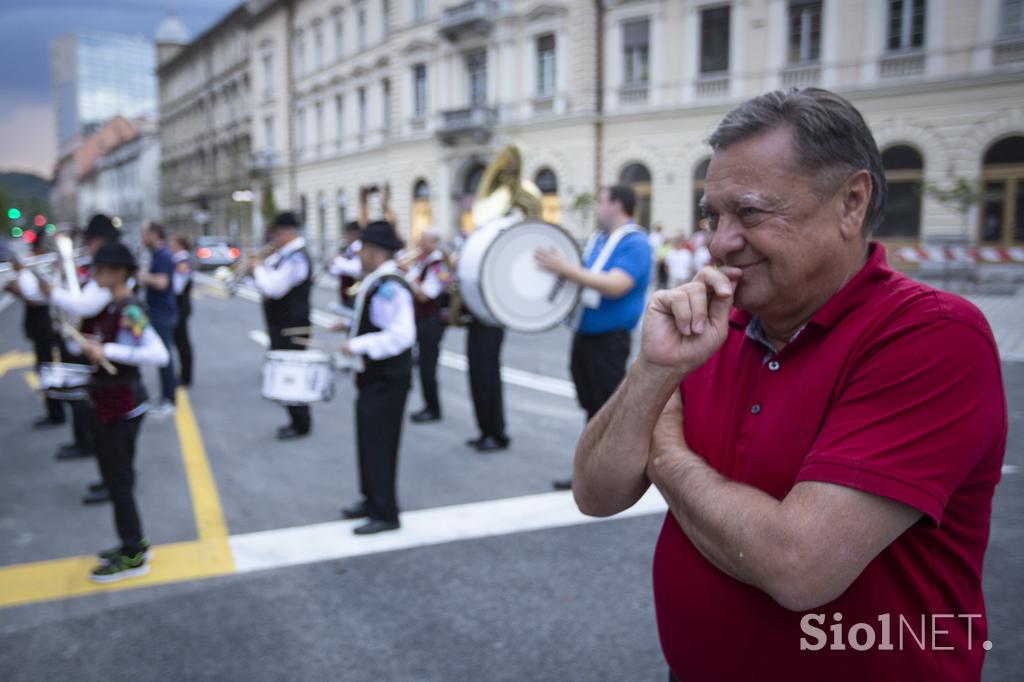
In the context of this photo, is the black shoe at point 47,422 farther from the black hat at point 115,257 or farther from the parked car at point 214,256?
the parked car at point 214,256

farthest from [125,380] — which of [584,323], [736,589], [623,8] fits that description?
[623,8]

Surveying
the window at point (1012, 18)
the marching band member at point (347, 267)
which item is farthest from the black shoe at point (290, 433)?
the window at point (1012, 18)

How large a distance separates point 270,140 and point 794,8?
34.5 m

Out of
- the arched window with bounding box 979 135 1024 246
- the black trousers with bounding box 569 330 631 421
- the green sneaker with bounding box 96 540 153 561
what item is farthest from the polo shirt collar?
the arched window with bounding box 979 135 1024 246

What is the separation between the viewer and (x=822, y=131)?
4.56ft

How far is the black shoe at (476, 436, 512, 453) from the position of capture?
21.2ft

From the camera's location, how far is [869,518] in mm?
1265

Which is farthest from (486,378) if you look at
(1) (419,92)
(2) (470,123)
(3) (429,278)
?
(1) (419,92)

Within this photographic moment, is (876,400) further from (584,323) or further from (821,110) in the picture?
(584,323)

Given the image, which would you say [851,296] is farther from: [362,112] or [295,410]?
[362,112]

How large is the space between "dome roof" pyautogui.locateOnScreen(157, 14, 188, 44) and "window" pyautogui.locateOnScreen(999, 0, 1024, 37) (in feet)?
229

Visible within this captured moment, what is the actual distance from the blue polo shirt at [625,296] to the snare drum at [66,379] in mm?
3124

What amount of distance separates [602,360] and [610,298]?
443mm

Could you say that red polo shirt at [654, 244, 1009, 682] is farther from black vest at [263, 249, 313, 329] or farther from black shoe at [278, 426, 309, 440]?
black vest at [263, 249, 313, 329]
